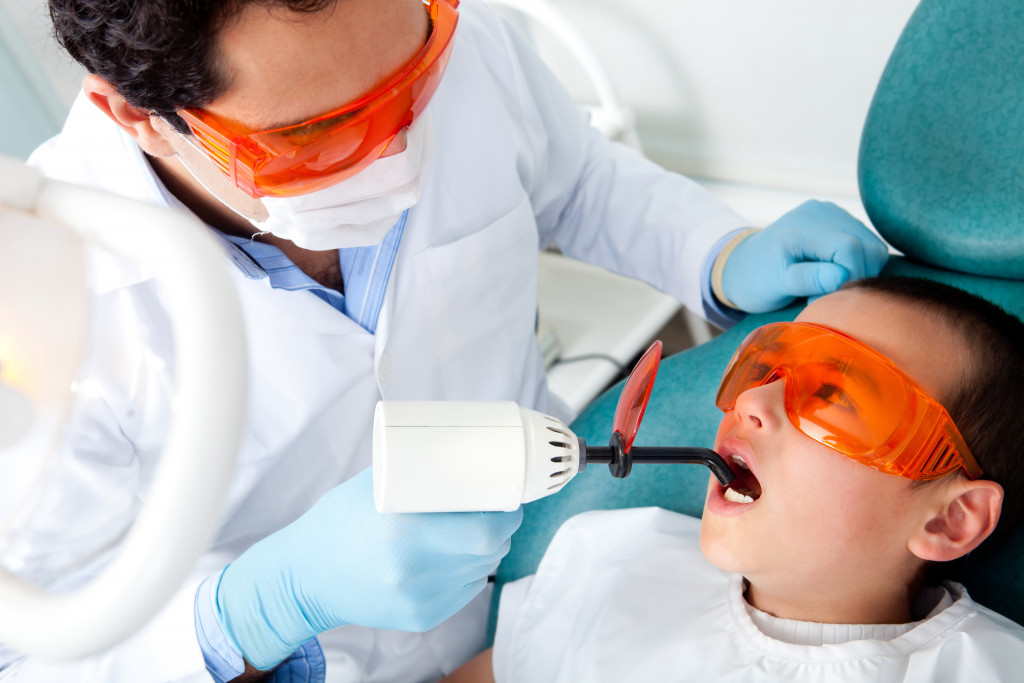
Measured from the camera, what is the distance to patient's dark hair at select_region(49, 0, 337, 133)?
0.74 metres

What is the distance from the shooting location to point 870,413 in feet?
3.15

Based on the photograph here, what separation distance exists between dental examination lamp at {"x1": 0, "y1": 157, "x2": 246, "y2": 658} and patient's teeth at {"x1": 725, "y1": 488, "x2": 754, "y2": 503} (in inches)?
32.8

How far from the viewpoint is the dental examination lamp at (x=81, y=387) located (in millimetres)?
425

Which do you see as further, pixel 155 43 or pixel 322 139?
pixel 322 139

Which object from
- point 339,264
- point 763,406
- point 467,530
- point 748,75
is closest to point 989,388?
point 763,406

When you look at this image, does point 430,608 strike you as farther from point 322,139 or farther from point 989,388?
point 989,388

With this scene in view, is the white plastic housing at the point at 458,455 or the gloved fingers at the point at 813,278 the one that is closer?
the white plastic housing at the point at 458,455

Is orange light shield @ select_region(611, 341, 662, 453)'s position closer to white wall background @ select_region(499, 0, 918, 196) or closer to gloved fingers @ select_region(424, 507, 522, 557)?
gloved fingers @ select_region(424, 507, 522, 557)

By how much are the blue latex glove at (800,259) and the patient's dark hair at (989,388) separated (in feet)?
0.53

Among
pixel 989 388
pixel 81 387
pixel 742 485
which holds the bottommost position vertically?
pixel 742 485

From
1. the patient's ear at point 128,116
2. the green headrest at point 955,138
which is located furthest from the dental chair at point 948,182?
the patient's ear at point 128,116

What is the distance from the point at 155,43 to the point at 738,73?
1.71 meters

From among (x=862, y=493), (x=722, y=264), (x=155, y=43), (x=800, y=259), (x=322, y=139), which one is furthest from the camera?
(x=722, y=264)

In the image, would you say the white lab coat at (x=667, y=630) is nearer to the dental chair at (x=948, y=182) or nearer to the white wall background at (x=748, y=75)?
the dental chair at (x=948, y=182)
